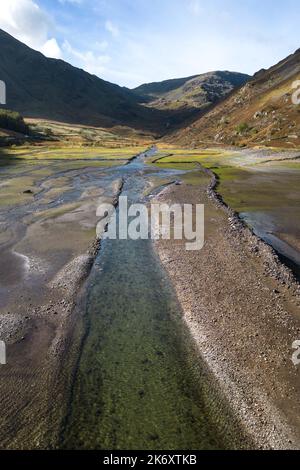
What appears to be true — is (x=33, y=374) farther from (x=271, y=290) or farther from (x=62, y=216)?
(x=62, y=216)

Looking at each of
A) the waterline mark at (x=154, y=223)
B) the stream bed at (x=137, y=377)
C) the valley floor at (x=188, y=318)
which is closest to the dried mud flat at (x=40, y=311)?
the valley floor at (x=188, y=318)

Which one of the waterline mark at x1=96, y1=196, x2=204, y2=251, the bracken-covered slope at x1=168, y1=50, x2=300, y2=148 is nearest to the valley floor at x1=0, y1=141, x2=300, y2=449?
the waterline mark at x1=96, y1=196, x2=204, y2=251

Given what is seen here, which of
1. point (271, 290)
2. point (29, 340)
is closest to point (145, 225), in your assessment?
point (271, 290)

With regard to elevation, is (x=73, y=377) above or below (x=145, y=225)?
below

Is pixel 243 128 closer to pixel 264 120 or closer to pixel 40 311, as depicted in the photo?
pixel 264 120

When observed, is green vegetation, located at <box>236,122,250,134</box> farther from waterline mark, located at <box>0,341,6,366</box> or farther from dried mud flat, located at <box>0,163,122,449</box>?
waterline mark, located at <box>0,341,6,366</box>

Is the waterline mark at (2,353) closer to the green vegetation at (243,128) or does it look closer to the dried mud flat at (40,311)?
the dried mud flat at (40,311)
